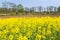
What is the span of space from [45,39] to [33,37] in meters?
0.30

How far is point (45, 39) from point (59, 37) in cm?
49

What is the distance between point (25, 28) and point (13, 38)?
1534 millimetres

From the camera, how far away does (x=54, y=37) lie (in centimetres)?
623

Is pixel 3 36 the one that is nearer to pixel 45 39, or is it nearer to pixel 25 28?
pixel 45 39

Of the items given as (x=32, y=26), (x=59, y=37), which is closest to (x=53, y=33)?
(x=59, y=37)

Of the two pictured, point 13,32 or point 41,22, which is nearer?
point 13,32

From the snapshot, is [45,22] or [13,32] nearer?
[13,32]

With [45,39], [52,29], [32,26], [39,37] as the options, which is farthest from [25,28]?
[39,37]

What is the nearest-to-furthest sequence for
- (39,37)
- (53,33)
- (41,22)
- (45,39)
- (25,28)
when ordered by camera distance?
(39,37) < (45,39) < (53,33) < (25,28) < (41,22)

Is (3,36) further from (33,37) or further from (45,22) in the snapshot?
(45,22)

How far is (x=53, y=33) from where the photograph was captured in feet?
21.7

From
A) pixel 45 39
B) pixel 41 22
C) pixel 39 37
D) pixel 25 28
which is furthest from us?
pixel 41 22

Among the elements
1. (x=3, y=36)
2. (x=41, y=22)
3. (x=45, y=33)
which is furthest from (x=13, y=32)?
(x=41, y=22)

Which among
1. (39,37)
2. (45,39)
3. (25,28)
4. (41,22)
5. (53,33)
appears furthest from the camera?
(41,22)
